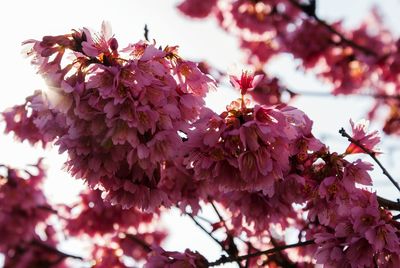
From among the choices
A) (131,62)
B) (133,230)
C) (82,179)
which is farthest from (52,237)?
(131,62)

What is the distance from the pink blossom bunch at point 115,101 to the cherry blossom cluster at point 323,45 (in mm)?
3885

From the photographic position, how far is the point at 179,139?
2084 millimetres

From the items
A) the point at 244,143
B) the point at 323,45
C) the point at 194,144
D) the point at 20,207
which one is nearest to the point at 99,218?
the point at 20,207

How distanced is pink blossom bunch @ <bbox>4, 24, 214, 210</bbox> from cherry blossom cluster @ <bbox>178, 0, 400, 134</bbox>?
3.89 metres

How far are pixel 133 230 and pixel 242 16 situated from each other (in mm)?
3387

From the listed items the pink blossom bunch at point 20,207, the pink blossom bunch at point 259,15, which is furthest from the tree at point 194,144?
the pink blossom bunch at point 259,15

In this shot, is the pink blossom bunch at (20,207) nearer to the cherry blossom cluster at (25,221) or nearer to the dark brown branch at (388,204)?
the cherry blossom cluster at (25,221)

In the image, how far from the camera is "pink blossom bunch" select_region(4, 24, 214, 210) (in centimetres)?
198

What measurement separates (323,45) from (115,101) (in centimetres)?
467

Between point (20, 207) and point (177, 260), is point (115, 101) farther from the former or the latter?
point (20, 207)

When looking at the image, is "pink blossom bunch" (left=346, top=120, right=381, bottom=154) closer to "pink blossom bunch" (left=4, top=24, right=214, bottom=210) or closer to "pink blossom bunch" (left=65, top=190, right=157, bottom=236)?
"pink blossom bunch" (left=4, top=24, right=214, bottom=210)

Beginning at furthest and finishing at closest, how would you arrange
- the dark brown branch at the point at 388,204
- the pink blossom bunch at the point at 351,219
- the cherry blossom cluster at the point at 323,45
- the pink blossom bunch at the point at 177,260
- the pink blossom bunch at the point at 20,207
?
the cherry blossom cluster at the point at 323,45 < the pink blossom bunch at the point at 20,207 < the pink blossom bunch at the point at 177,260 < the dark brown branch at the point at 388,204 < the pink blossom bunch at the point at 351,219

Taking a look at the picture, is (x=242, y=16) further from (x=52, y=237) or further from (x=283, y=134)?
(x=283, y=134)

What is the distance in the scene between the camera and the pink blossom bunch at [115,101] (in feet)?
6.48
